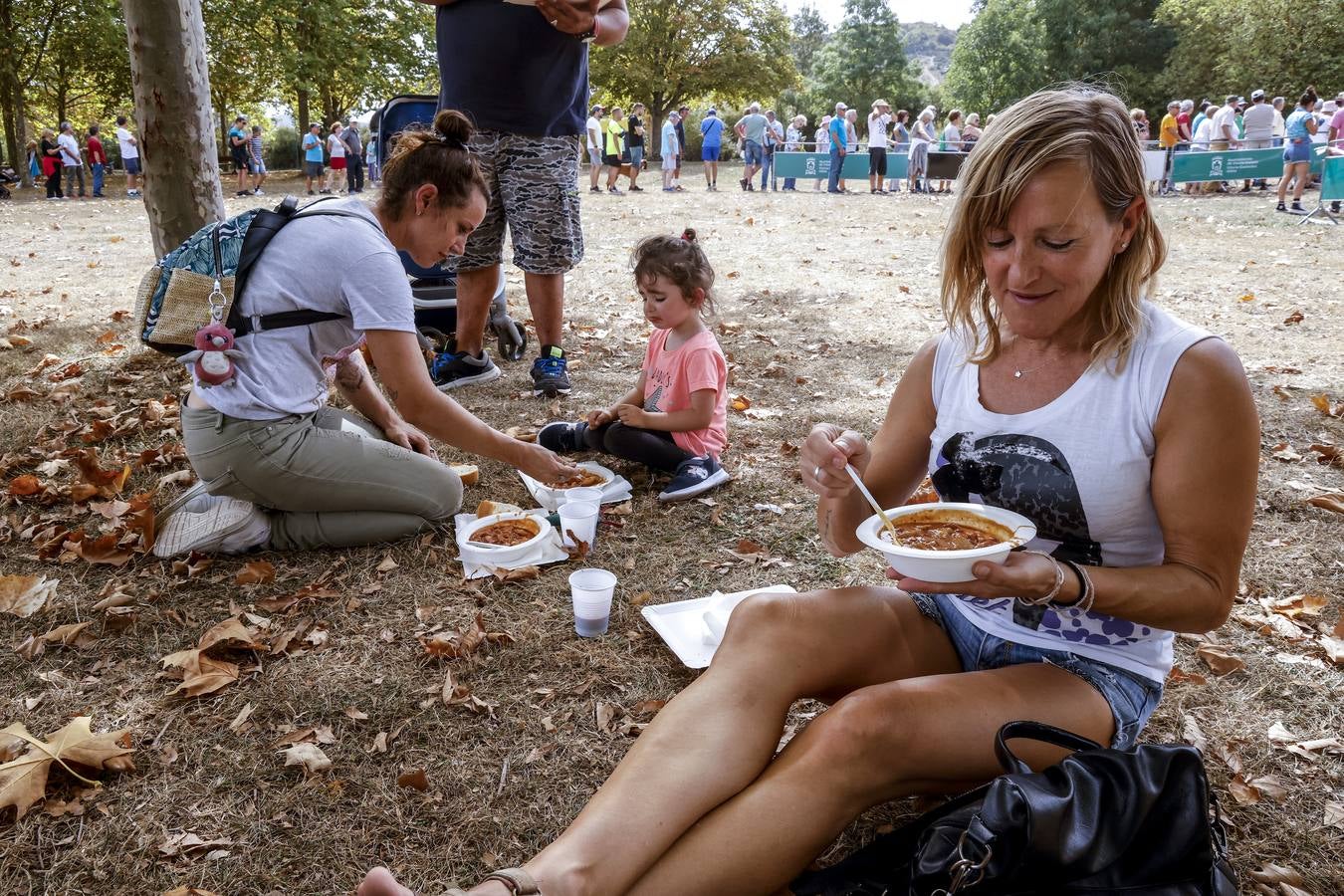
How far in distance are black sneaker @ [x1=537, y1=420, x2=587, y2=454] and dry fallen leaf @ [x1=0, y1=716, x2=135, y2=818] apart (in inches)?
93.7

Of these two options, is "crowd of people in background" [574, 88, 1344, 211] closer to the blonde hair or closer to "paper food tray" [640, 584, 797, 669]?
"paper food tray" [640, 584, 797, 669]

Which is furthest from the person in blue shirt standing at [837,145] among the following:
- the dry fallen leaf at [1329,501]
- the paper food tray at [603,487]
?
the paper food tray at [603,487]

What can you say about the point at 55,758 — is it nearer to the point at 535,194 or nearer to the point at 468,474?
the point at 468,474

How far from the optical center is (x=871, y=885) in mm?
1623

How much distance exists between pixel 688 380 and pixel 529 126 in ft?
6.67

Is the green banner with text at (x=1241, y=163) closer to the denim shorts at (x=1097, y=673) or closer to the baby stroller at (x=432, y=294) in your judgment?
the baby stroller at (x=432, y=294)

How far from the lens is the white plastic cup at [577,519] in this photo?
3.39 metres

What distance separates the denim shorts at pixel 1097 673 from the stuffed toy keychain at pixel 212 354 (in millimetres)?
2666

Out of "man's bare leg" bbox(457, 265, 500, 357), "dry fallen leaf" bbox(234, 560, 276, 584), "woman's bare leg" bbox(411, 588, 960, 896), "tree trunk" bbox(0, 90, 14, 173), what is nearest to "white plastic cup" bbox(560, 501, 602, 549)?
"dry fallen leaf" bbox(234, 560, 276, 584)

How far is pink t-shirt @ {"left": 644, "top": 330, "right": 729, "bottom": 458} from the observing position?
393 centimetres

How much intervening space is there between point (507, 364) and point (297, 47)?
26255mm

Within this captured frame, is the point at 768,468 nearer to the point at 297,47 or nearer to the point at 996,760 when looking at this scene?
the point at 996,760

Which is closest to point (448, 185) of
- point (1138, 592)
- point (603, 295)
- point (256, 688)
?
point (256, 688)

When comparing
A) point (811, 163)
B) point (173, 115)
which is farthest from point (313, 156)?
point (173, 115)
